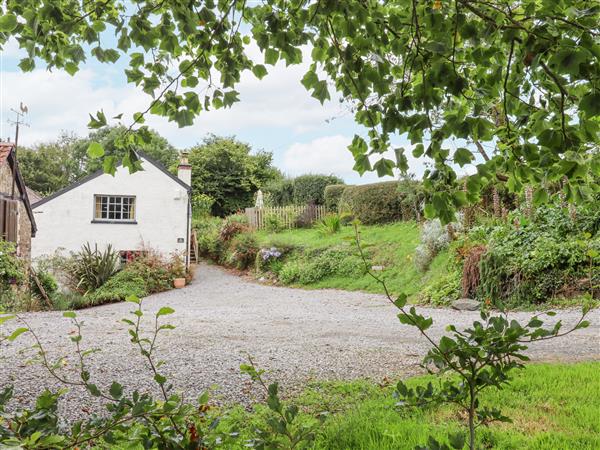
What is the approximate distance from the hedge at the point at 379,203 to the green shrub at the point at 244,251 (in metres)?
3.91

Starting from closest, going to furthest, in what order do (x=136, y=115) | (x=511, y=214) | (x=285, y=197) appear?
(x=136, y=115)
(x=511, y=214)
(x=285, y=197)

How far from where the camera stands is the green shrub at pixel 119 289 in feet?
43.6

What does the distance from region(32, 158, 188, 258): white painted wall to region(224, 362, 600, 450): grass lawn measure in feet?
49.5

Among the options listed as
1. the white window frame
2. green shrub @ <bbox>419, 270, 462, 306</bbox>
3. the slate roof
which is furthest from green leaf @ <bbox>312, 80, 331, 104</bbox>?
the white window frame

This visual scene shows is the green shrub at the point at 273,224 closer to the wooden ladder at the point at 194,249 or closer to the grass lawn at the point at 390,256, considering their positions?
the grass lawn at the point at 390,256

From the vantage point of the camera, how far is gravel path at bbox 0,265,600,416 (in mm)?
4117

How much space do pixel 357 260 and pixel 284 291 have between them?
8.23ft

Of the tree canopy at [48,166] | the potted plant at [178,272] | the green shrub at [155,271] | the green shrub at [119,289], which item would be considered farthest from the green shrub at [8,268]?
the tree canopy at [48,166]

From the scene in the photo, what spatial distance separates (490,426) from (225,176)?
28.3 metres

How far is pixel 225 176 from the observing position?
30.0m

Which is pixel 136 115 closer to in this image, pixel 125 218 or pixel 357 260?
pixel 357 260

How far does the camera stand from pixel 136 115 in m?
2.00

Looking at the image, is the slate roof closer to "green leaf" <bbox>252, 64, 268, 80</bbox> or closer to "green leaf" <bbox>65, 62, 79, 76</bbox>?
"green leaf" <bbox>65, 62, 79, 76</bbox>

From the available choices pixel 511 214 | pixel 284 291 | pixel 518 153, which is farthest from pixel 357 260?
pixel 518 153
